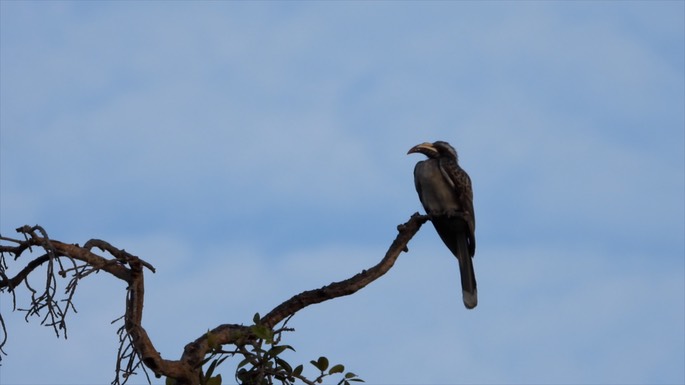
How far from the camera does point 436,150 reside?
33.1 ft

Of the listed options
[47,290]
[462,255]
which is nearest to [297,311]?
[47,290]

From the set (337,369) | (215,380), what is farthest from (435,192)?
(215,380)

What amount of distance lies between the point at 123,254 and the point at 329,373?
1.16m

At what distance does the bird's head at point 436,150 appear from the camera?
10070 mm

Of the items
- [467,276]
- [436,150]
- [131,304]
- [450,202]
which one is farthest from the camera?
[436,150]

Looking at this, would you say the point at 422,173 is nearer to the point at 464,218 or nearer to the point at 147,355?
the point at 464,218

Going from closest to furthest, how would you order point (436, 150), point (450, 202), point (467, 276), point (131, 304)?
point (131, 304) < point (467, 276) < point (450, 202) < point (436, 150)

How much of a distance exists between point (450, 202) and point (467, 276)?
0.94m

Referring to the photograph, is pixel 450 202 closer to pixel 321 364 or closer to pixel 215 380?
pixel 321 364

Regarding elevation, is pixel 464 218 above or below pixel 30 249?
above

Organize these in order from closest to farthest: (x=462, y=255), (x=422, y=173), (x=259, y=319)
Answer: (x=259, y=319) → (x=462, y=255) → (x=422, y=173)

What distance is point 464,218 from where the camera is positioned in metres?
9.21

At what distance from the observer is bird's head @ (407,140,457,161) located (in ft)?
33.0

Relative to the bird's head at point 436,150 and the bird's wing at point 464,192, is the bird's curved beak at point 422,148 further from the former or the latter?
the bird's wing at point 464,192
